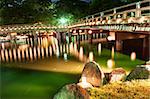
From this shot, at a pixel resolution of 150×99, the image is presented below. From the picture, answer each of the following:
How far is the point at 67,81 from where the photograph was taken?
13.9 m

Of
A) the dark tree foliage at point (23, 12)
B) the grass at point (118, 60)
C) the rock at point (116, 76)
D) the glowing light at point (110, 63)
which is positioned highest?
the dark tree foliage at point (23, 12)

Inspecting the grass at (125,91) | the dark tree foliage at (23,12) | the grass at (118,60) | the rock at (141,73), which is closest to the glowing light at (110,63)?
the grass at (118,60)

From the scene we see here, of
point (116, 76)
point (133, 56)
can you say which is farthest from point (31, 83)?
point (133, 56)

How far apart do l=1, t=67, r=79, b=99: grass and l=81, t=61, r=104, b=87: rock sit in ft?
8.91

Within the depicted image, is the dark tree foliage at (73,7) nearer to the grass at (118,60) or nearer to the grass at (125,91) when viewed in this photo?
the grass at (118,60)

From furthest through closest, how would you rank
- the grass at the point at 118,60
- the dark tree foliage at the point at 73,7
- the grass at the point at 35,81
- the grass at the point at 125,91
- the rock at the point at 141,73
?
the dark tree foliage at the point at 73,7 → the grass at the point at 118,60 → the grass at the point at 35,81 → the rock at the point at 141,73 → the grass at the point at 125,91

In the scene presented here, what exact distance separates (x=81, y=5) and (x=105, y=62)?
23.8 m

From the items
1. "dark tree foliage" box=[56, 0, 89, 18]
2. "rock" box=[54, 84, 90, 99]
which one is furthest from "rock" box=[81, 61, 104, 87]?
"dark tree foliage" box=[56, 0, 89, 18]

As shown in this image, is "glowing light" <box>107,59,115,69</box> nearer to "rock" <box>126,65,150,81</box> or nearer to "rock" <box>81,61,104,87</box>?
"rock" <box>81,61,104,87</box>

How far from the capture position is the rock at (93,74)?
902 cm

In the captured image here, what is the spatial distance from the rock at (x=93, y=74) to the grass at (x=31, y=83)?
8.91ft

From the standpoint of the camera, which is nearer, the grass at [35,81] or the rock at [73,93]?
the rock at [73,93]

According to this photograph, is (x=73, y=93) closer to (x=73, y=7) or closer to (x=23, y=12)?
(x=23, y=12)

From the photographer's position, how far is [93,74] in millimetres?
9344
